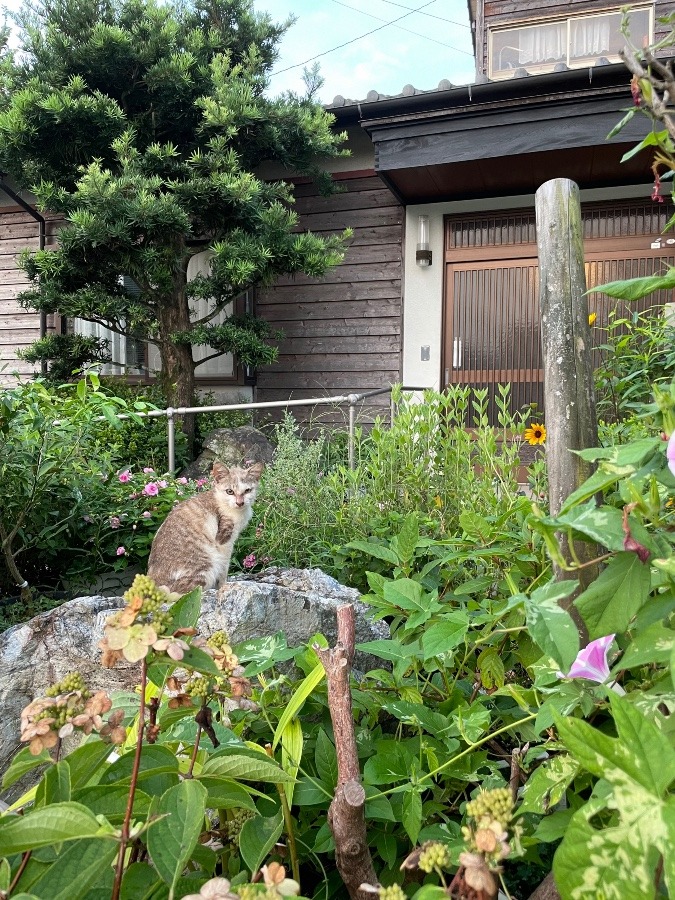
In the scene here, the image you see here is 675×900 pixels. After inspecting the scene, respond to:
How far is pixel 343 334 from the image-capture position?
25.7ft

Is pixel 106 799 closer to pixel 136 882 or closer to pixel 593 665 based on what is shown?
pixel 136 882

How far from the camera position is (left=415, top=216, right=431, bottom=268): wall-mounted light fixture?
7223mm

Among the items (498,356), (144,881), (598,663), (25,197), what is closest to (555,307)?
(598,663)

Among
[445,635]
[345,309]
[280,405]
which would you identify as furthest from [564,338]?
[345,309]

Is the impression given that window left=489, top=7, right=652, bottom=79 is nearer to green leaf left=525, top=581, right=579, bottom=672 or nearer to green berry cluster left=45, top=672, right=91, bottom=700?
green leaf left=525, top=581, right=579, bottom=672

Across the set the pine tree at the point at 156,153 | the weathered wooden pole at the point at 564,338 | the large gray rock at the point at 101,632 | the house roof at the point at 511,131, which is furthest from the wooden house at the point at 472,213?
the large gray rock at the point at 101,632

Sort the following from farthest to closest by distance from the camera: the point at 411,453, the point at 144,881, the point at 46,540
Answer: the point at 46,540, the point at 411,453, the point at 144,881

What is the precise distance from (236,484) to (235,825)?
2515 mm

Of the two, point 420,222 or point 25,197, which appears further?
point 25,197

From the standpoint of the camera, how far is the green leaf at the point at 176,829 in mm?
579

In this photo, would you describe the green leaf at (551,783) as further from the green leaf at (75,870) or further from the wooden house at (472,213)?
the wooden house at (472,213)

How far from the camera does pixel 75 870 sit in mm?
577

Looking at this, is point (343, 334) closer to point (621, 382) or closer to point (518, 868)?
point (621, 382)

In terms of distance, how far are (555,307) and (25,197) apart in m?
10.1
